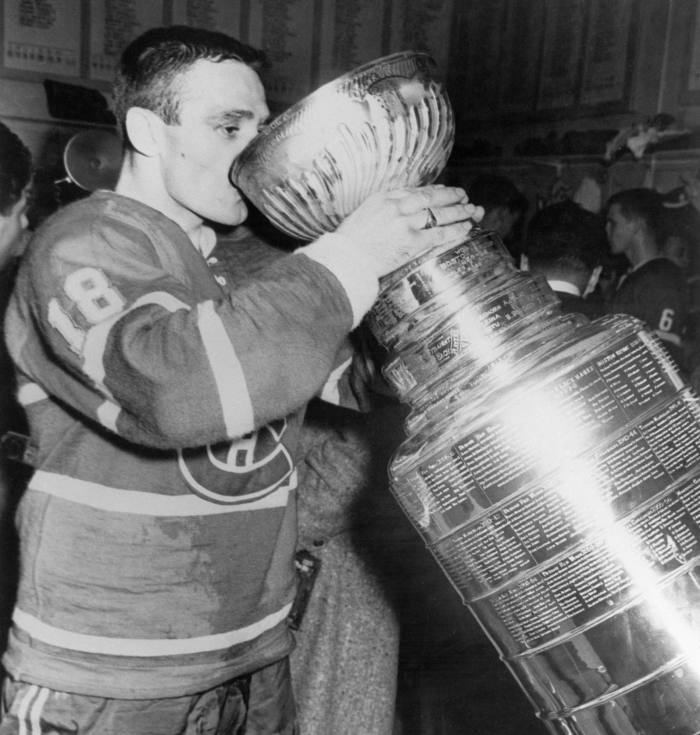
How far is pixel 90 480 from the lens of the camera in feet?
2.95

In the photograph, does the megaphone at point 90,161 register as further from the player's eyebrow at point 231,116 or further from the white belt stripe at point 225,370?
Result: the white belt stripe at point 225,370

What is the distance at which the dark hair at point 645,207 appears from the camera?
2.44 metres

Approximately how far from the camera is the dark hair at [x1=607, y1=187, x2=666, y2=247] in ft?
7.99

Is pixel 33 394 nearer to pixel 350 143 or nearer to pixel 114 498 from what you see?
pixel 114 498

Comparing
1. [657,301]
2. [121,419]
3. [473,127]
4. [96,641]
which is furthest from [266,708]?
[473,127]

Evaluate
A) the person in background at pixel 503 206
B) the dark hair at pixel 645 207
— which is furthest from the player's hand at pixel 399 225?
the person in background at pixel 503 206

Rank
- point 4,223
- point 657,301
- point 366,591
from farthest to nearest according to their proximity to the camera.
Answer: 1. point 657,301
2. point 4,223
3. point 366,591

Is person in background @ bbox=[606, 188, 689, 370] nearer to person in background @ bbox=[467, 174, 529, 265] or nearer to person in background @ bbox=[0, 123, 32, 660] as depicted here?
person in background @ bbox=[467, 174, 529, 265]

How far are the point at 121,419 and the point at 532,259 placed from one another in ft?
4.28

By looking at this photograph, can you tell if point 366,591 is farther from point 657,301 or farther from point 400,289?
point 657,301

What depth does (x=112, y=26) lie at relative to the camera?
6.59ft

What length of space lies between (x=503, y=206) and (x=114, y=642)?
235 centimetres

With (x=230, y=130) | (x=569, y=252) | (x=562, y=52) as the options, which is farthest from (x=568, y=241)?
(x=562, y=52)

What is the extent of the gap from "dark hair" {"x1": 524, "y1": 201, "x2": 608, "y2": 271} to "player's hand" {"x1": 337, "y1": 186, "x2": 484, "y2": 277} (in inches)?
40.7
